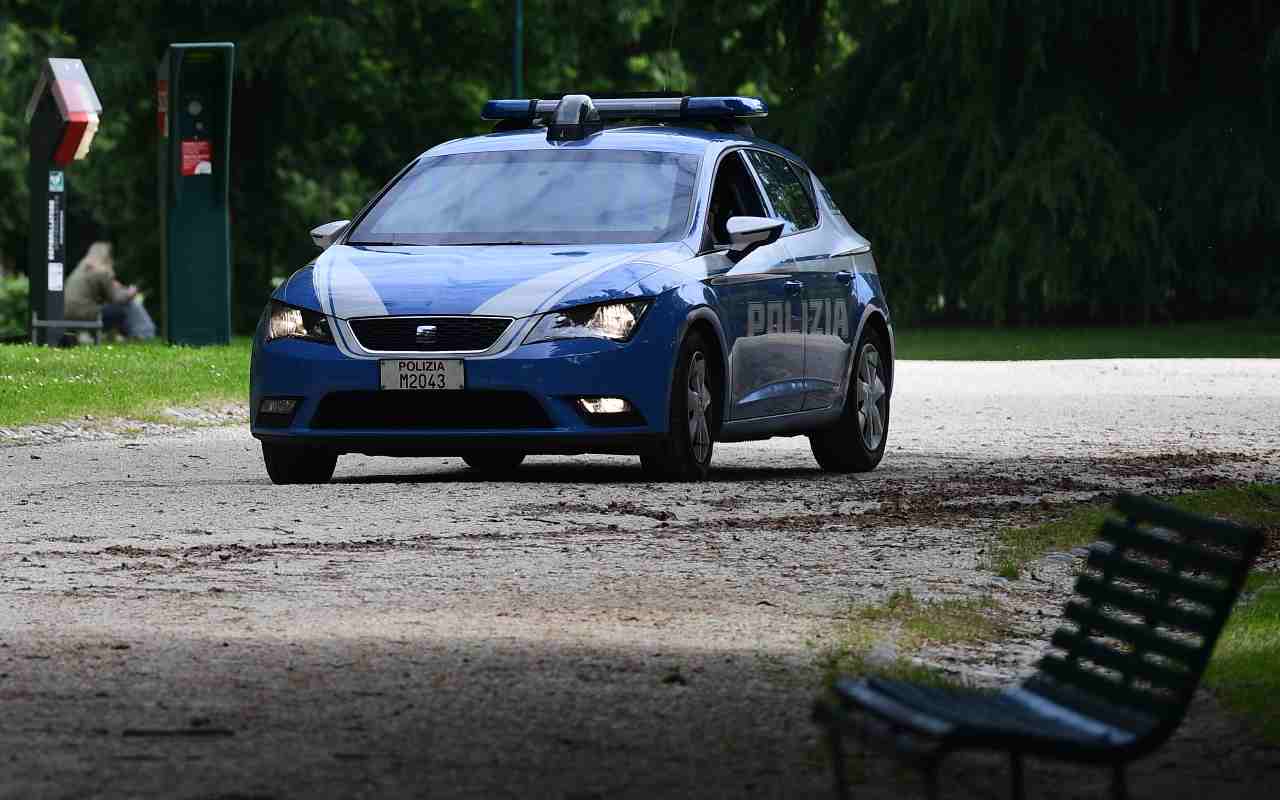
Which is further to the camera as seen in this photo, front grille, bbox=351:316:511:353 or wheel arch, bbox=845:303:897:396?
wheel arch, bbox=845:303:897:396

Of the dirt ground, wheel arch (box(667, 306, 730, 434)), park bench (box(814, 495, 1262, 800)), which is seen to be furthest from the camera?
wheel arch (box(667, 306, 730, 434))

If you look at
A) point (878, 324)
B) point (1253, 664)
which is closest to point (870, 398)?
point (878, 324)

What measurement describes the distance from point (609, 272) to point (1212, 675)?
5639mm

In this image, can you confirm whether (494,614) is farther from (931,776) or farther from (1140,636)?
(931,776)

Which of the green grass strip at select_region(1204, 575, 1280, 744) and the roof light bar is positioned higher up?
the roof light bar

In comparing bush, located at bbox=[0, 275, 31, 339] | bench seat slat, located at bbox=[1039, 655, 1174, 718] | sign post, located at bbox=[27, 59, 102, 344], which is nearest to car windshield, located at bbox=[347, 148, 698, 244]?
bench seat slat, located at bbox=[1039, 655, 1174, 718]

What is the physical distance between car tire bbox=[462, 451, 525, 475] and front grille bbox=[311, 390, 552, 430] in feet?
6.10

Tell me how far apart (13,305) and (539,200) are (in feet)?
116

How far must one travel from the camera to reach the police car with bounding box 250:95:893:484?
13.0 m

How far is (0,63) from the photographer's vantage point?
49344 mm

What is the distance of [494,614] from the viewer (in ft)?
29.4

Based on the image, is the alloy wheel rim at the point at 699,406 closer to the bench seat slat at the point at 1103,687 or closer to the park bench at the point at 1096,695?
the park bench at the point at 1096,695

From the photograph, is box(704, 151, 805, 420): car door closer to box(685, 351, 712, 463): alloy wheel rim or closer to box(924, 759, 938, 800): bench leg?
box(685, 351, 712, 463): alloy wheel rim

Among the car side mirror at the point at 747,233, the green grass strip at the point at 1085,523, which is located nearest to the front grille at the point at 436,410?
the car side mirror at the point at 747,233
